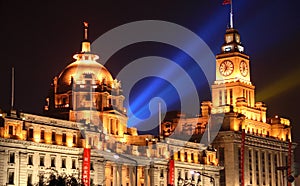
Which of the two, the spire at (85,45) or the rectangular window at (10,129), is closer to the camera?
the rectangular window at (10,129)

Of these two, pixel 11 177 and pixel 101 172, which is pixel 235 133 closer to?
pixel 101 172

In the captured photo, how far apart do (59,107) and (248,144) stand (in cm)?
5365

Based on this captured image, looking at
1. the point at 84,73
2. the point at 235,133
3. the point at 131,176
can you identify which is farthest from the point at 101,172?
the point at 235,133

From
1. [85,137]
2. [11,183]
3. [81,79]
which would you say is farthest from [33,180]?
[81,79]

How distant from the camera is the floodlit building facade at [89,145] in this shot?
397ft

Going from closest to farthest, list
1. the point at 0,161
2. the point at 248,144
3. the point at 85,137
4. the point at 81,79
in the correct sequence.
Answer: the point at 0,161, the point at 85,137, the point at 81,79, the point at 248,144

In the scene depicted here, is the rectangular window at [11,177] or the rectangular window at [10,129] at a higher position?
the rectangular window at [10,129]

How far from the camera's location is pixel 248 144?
626ft

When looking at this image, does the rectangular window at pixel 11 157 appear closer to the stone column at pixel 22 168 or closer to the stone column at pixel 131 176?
the stone column at pixel 22 168

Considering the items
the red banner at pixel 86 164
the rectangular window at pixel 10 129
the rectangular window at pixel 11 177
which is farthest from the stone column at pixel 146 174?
the rectangular window at pixel 10 129

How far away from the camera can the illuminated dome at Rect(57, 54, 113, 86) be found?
16175 cm

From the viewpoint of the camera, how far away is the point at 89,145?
13438 cm

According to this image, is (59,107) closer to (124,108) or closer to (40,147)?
(124,108)

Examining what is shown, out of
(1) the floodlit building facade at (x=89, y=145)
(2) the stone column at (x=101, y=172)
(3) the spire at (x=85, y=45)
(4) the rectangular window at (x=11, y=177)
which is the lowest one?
(4) the rectangular window at (x=11, y=177)
